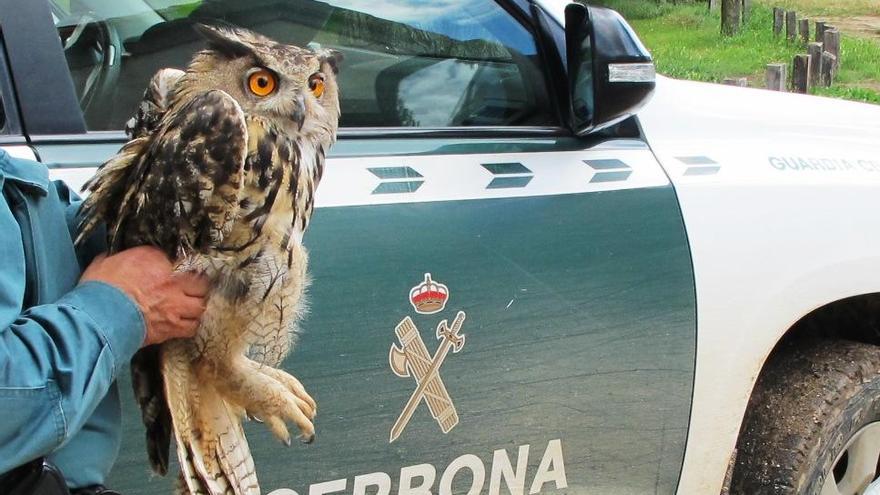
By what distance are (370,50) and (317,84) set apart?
2.89 ft

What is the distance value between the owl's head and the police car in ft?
1.53

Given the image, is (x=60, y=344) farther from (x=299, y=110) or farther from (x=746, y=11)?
(x=746, y=11)

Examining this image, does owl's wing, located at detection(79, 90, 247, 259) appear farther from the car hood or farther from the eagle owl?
the car hood

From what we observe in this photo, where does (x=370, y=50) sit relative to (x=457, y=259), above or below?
above

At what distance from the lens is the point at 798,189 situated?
8.94ft

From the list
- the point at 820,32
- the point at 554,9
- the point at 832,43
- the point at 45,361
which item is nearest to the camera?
the point at 45,361

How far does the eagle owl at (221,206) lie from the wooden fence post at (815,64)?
10.0 m

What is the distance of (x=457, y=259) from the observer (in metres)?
2.24

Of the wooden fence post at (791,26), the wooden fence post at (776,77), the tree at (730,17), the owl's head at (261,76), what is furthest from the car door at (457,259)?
the tree at (730,17)

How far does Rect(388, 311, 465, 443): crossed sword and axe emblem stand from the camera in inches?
85.9

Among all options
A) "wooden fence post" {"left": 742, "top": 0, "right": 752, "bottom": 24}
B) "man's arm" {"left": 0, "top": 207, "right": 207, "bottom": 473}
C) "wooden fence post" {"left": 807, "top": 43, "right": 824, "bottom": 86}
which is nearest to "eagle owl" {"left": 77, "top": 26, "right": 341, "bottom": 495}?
"man's arm" {"left": 0, "top": 207, "right": 207, "bottom": 473}

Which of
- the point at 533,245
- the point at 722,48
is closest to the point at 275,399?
the point at 533,245

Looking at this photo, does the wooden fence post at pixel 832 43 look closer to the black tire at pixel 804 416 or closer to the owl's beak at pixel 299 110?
the black tire at pixel 804 416

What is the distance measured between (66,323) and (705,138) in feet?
5.99
